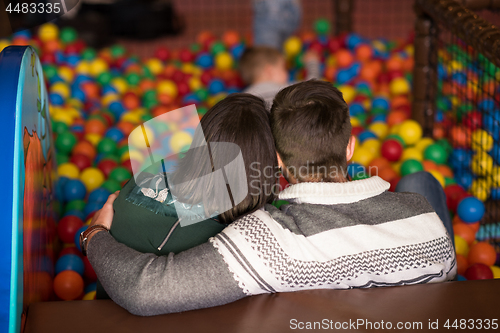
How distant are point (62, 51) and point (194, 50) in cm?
91

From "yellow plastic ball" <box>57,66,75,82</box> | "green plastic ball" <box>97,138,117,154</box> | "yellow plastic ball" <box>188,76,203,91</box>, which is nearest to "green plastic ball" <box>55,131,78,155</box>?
"green plastic ball" <box>97,138,117,154</box>

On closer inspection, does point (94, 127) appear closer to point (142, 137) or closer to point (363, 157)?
point (142, 137)

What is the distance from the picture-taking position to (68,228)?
4.99ft

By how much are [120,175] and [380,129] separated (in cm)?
125

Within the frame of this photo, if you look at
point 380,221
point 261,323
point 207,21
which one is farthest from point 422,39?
point 207,21

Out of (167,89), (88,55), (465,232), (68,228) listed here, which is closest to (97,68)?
(88,55)

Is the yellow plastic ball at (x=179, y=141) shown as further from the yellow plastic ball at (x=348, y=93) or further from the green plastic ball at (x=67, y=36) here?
the green plastic ball at (x=67, y=36)

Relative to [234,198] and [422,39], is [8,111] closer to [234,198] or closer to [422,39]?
[234,198]

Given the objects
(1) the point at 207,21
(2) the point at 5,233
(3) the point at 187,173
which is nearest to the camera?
(2) the point at 5,233

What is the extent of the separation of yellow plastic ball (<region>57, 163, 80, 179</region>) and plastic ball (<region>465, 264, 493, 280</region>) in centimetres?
147

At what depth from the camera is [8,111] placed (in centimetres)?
80

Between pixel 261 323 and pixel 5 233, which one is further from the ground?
pixel 5 233

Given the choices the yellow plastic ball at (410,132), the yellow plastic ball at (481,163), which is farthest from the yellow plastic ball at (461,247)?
the yellow plastic ball at (410,132)

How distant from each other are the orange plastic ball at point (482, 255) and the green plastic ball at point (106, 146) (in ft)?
4.98
